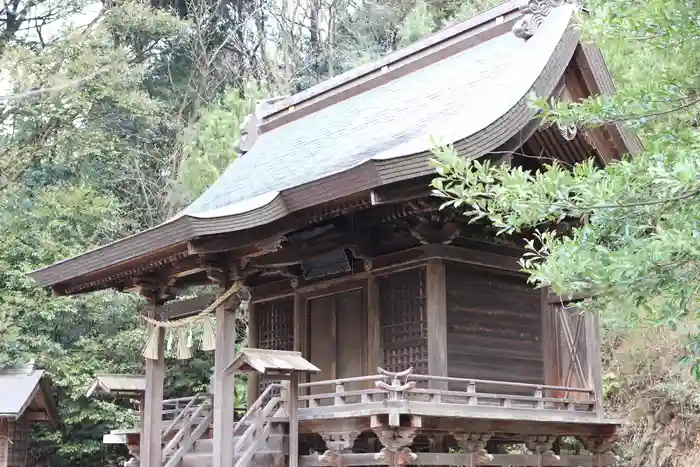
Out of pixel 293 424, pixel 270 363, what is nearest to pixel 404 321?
pixel 293 424

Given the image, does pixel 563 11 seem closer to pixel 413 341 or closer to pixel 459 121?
pixel 459 121

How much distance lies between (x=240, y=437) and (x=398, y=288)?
7.11 ft

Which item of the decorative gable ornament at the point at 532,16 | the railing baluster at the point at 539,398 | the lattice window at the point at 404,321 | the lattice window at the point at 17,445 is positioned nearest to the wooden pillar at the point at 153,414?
the lattice window at the point at 404,321

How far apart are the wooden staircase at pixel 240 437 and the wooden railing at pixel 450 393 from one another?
0.47 meters

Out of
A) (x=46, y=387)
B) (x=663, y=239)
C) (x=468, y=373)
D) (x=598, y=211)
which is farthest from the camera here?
(x=46, y=387)

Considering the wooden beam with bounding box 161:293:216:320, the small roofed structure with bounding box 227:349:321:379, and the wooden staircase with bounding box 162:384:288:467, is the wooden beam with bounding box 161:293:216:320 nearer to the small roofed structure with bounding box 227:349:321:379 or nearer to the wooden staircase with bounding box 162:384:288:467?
the wooden staircase with bounding box 162:384:288:467

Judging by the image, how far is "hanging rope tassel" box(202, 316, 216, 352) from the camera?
7944 millimetres

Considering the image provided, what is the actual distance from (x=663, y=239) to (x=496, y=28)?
6.81 metres

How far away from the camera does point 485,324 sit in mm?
8461

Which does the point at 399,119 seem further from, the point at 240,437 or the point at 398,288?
the point at 240,437

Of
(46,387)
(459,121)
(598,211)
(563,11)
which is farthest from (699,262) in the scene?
(46,387)

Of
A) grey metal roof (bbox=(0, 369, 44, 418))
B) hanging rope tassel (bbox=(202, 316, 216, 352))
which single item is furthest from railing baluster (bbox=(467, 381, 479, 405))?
grey metal roof (bbox=(0, 369, 44, 418))

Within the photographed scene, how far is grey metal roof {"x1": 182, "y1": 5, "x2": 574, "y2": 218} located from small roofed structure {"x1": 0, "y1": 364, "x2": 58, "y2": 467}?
5248mm

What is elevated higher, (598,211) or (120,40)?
(120,40)
